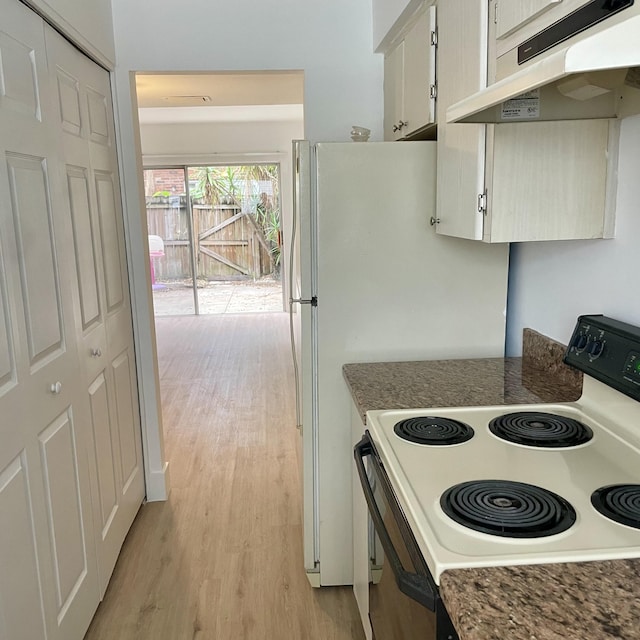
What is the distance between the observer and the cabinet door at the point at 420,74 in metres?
1.90

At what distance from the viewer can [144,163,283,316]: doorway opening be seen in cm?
789

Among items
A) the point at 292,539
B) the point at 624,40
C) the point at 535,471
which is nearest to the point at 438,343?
the point at 535,471

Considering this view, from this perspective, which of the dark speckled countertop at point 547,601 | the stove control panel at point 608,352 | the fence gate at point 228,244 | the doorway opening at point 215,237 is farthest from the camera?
the fence gate at point 228,244

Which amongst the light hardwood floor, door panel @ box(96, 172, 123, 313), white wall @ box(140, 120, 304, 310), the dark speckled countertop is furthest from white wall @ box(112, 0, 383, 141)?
white wall @ box(140, 120, 304, 310)

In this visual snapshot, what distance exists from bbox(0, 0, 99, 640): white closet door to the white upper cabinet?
1.21m

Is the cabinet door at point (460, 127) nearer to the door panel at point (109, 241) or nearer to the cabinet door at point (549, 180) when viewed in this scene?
the cabinet door at point (549, 180)

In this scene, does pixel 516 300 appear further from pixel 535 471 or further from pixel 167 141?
pixel 167 141

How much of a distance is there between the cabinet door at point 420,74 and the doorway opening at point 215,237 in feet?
18.8

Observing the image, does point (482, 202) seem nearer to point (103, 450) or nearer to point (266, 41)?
point (266, 41)

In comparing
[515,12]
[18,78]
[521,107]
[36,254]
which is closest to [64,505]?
→ [36,254]

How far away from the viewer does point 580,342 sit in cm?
155

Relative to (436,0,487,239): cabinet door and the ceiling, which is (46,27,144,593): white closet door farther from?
(436,0,487,239): cabinet door

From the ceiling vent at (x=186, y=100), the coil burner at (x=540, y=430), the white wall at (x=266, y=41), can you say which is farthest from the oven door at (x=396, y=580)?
the ceiling vent at (x=186, y=100)

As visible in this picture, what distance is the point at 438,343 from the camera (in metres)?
2.13
